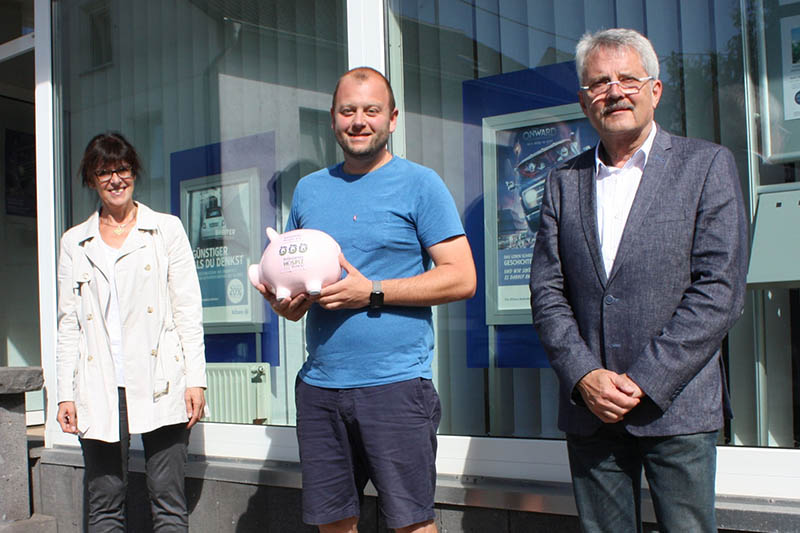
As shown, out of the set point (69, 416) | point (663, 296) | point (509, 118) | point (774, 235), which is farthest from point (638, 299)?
point (69, 416)

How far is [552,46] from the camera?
133 inches

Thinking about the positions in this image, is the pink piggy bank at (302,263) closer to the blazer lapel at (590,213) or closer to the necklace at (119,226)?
the blazer lapel at (590,213)

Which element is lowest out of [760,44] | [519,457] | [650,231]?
[519,457]

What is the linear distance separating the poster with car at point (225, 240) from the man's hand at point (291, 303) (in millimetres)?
1981

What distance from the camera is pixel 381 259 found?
231 centimetres

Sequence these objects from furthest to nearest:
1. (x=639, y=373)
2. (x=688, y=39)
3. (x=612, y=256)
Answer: (x=688, y=39)
(x=612, y=256)
(x=639, y=373)

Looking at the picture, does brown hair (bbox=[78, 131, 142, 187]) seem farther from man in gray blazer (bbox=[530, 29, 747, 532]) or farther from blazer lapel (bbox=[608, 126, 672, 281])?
blazer lapel (bbox=[608, 126, 672, 281])

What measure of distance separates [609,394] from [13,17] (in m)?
6.11

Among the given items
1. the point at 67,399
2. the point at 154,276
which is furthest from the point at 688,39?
the point at 67,399

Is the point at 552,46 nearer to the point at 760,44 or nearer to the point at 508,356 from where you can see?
the point at 760,44

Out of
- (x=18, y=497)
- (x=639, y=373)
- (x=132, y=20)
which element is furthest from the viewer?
(x=132, y=20)

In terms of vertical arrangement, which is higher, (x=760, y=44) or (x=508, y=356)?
(x=760, y=44)

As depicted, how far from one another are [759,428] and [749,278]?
0.55 meters

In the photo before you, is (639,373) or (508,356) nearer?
(639,373)
